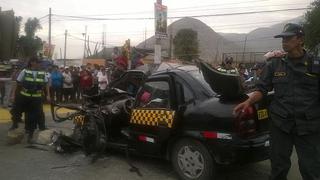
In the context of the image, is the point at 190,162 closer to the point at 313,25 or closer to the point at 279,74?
the point at 279,74

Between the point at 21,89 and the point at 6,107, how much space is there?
670 cm

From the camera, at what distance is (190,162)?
20.3 feet

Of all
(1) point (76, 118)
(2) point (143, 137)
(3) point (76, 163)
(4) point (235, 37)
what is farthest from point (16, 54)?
(4) point (235, 37)

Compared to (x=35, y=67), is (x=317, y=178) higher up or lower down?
lower down

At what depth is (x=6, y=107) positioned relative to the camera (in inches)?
611

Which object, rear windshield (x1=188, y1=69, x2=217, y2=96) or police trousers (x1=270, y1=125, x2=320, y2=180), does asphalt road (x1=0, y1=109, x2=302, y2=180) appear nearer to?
rear windshield (x1=188, y1=69, x2=217, y2=96)

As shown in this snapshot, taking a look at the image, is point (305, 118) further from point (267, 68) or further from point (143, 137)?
point (143, 137)

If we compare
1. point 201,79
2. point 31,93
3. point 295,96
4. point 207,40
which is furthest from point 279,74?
point 207,40

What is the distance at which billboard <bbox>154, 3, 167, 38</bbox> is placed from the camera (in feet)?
44.5

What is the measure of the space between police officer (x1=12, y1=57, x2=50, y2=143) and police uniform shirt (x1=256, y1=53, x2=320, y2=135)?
18.3 ft

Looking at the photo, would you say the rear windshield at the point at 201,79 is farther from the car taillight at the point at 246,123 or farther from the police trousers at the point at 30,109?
the police trousers at the point at 30,109

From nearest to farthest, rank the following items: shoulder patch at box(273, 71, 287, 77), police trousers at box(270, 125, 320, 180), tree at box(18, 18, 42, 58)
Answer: police trousers at box(270, 125, 320, 180)
shoulder patch at box(273, 71, 287, 77)
tree at box(18, 18, 42, 58)

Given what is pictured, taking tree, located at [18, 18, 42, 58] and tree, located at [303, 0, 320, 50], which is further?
tree, located at [303, 0, 320, 50]

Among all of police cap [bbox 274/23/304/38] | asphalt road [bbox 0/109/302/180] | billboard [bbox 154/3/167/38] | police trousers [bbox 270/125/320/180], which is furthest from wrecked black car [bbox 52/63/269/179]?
billboard [bbox 154/3/167/38]
